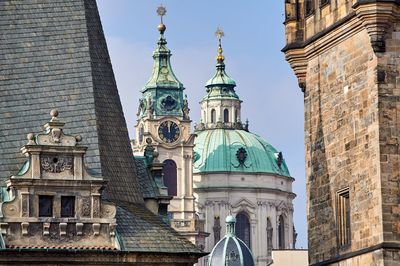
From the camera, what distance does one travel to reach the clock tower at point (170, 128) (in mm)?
187625

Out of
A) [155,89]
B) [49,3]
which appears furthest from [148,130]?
[49,3]

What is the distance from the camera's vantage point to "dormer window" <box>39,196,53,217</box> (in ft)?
139

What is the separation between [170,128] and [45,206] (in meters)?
147

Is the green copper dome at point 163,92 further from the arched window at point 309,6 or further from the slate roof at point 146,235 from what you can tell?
the slate roof at point 146,235

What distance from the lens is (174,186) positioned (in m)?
190

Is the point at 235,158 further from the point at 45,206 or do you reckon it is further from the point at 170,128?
the point at 45,206

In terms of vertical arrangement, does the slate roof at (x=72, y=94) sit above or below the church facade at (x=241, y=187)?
below

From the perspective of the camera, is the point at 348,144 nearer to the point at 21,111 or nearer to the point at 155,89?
the point at 21,111

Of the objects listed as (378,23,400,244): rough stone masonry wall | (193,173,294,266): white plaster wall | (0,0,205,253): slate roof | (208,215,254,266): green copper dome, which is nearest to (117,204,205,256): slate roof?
(0,0,205,253): slate roof

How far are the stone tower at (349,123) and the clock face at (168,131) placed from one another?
141 meters

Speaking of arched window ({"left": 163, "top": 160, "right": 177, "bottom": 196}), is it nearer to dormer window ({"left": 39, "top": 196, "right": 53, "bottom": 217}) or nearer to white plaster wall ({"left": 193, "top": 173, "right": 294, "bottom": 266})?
white plaster wall ({"left": 193, "top": 173, "right": 294, "bottom": 266})

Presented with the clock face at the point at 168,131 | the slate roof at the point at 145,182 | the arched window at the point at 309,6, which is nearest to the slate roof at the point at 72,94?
the slate roof at the point at 145,182

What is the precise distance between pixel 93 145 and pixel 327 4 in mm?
7203

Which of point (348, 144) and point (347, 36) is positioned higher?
point (347, 36)
